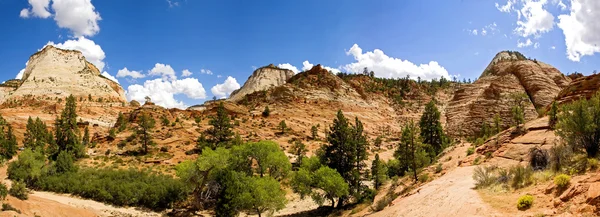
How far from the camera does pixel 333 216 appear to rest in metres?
32.5

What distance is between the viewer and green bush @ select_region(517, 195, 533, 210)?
40.2 feet

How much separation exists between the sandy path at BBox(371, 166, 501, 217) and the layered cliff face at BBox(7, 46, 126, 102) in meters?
106

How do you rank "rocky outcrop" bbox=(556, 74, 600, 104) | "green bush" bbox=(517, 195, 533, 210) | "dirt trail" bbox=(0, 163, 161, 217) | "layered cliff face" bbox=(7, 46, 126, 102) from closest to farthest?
"green bush" bbox=(517, 195, 533, 210) < "dirt trail" bbox=(0, 163, 161, 217) < "rocky outcrop" bbox=(556, 74, 600, 104) < "layered cliff face" bbox=(7, 46, 126, 102)

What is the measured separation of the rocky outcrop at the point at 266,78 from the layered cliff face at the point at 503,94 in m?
86.5

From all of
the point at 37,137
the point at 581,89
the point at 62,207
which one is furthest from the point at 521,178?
the point at 37,137

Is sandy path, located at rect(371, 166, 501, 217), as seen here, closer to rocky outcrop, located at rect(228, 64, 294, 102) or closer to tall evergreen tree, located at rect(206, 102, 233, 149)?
tall evergreen tree, located at rect(206, 102, 233, 149)

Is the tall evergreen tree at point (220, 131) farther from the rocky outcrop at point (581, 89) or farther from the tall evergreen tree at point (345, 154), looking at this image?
the rocky outcrop at point (581, 89)

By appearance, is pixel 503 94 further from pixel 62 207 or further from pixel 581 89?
pixel 62 207

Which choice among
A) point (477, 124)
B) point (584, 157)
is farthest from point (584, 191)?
point (477, 124)

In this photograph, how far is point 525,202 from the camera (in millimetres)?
12336

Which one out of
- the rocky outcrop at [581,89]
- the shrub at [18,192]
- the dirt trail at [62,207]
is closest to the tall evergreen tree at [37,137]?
the dirt trail at [62,207]

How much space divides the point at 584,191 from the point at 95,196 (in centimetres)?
4243

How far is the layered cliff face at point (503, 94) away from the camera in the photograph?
66806 millimetres

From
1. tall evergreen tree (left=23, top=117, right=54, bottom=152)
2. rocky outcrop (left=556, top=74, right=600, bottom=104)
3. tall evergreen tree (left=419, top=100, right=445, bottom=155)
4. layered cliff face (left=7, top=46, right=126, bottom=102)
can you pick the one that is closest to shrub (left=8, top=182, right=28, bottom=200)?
tall evergreen tree (left=23, top=117, right=54, bottom=152)
